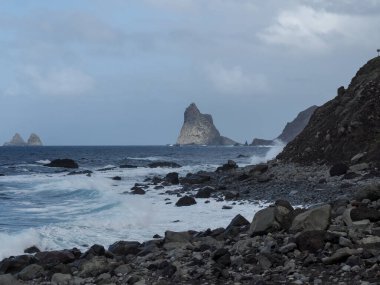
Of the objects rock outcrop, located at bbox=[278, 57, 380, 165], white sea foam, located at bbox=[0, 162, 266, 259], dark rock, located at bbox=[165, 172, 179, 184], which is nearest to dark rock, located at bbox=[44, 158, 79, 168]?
dark rock, located at bbox=[165, 172, 179, 184]

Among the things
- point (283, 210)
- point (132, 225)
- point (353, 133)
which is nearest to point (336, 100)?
point (353, 133)

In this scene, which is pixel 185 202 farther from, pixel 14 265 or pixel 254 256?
pixel 254 256

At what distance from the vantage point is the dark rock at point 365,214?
381 inches

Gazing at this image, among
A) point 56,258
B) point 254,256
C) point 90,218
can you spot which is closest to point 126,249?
point 56,258

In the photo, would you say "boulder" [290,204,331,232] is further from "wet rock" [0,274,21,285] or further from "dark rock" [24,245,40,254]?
"dark rock" [24,245,40,254]

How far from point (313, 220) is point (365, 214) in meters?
0.98

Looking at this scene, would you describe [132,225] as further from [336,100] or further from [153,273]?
[336,100]

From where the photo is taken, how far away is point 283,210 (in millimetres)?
11203

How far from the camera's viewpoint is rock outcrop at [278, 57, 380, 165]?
2612cm

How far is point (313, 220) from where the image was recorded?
9.90 m

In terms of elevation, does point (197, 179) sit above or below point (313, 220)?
below

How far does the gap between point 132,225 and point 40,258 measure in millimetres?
5380

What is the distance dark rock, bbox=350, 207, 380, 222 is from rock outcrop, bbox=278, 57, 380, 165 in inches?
546

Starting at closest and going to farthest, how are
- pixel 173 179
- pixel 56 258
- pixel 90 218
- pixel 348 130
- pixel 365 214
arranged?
pixel 365 214 < pixel 56 258 < pixel 90 218 < pixel 348 130 < pixel 173 179
